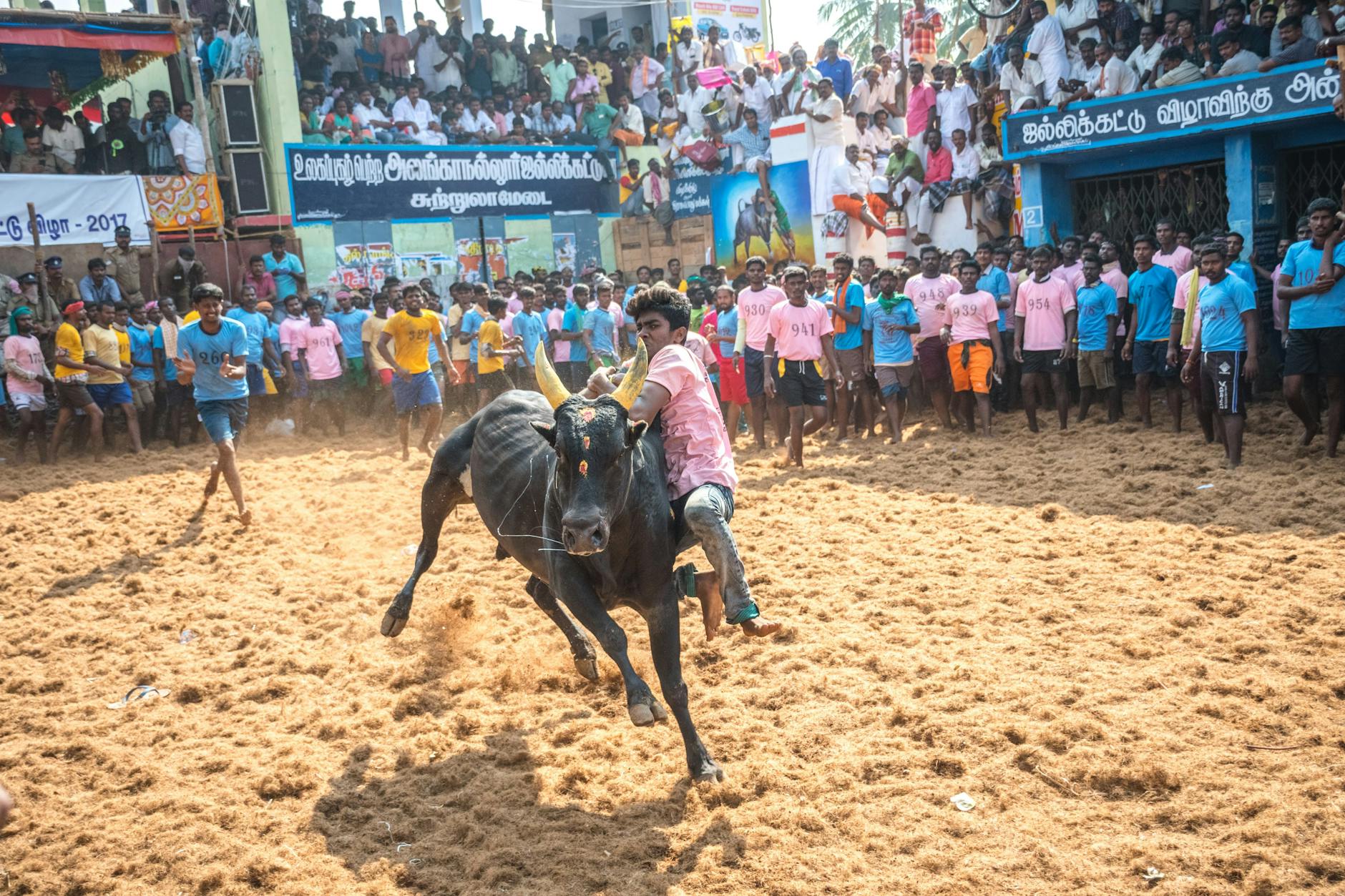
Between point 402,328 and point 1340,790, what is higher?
point 402,328

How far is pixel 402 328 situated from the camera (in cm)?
1277

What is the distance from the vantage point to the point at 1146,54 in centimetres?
1389

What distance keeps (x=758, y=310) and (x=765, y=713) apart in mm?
7266

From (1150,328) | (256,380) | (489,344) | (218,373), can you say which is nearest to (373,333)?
(489,344)

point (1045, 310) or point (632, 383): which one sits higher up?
point (632, 383)

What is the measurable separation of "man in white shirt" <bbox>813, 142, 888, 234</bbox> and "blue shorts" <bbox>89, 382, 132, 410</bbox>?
10.8 m

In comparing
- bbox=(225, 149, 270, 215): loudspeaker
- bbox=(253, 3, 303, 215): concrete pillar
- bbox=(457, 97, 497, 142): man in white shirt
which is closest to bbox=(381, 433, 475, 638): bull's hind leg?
bbox=(225, 149, 270, 215): loudspeaker

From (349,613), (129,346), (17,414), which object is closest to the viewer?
(349,613)

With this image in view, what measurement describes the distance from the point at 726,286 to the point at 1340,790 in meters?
9.69

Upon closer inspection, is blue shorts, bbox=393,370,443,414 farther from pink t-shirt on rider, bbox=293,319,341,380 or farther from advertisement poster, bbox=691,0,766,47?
advertisement poster, bbox=691,0,766,47

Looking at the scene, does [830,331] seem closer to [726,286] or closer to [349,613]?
[726,286]

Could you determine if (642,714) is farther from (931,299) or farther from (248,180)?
(248,180)

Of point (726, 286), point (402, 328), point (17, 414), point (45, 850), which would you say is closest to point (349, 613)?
point (45, 850)

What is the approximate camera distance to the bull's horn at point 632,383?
15.9 ft
